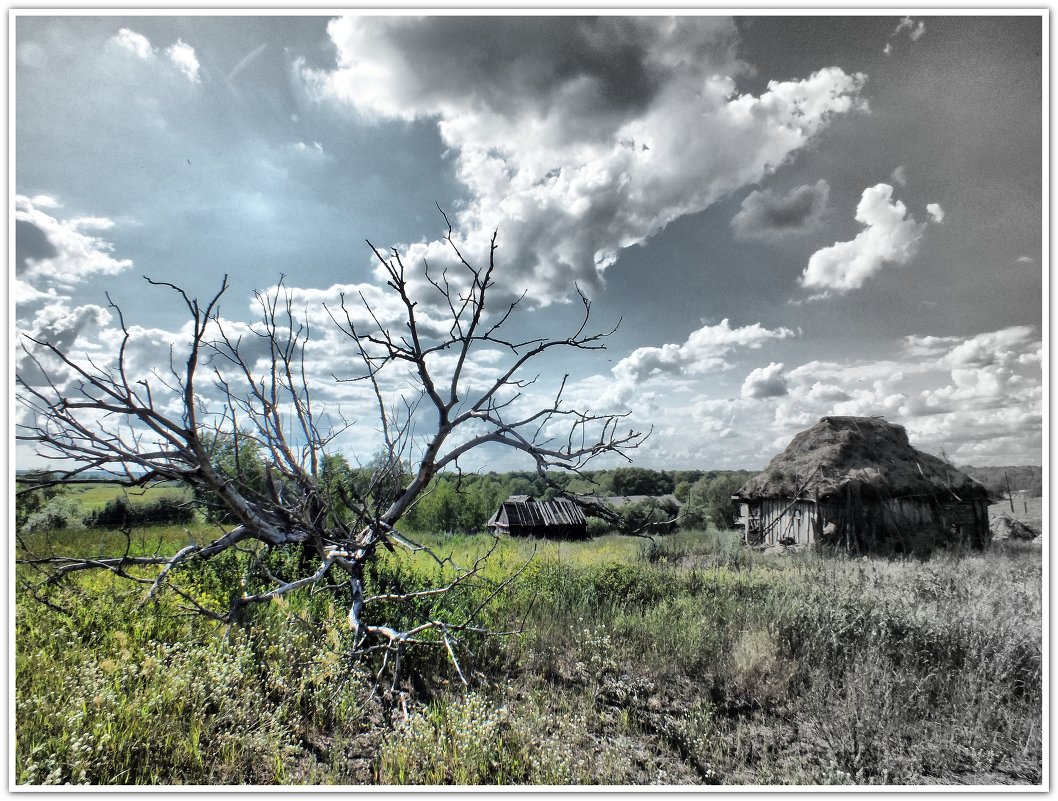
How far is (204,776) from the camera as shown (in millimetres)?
2445

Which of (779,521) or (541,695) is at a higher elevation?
(541,695)

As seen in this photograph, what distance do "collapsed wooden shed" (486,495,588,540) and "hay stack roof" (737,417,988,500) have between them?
23.9ft

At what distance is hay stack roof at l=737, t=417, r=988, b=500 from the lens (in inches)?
442

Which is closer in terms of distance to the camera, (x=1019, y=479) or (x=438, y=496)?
(x=1019, y=479)

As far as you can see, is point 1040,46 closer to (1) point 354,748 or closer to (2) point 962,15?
(2) point 962,15

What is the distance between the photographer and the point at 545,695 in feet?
11.8

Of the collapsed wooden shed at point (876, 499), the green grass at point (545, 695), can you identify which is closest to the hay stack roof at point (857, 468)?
the collapsed wooden shed at point (876, 499)

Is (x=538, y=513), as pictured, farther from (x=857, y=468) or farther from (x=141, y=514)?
(x=141, y=514)

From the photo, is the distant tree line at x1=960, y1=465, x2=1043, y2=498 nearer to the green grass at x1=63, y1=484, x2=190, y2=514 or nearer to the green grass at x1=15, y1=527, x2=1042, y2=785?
the green grass at x1=15, y1=527, x2=1042, y2=785

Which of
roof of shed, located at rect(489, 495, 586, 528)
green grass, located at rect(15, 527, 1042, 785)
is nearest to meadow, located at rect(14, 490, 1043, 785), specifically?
green grass, located at rect(15, 527, 1042, 785)

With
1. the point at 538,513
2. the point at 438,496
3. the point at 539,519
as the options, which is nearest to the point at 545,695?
the point at 438,496

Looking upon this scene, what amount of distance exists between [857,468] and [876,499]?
2.76 feet

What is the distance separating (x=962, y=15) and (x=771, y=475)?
37.4 feet
